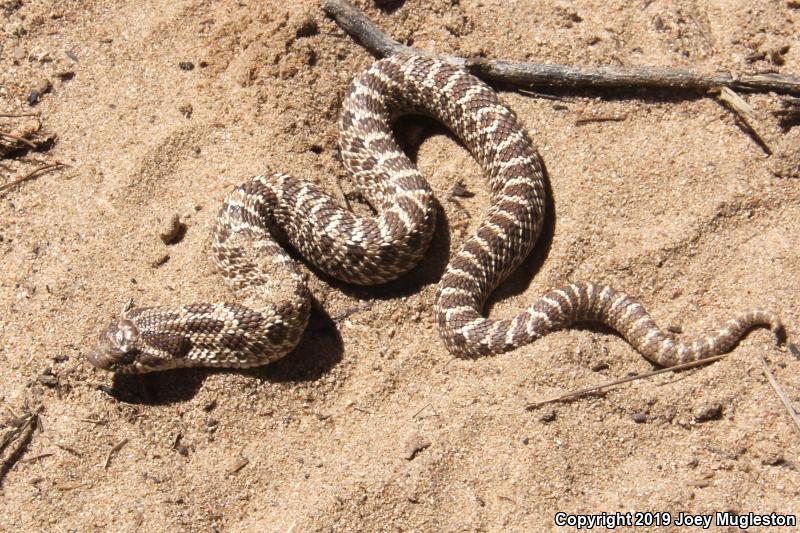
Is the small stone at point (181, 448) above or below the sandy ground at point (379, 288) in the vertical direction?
below

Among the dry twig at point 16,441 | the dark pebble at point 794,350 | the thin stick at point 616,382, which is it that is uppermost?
the dark pebble at point 794,350

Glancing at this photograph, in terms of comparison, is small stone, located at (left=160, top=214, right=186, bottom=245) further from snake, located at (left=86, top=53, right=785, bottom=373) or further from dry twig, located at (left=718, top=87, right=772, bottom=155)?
dry twig, located at (left=718, top=87, right=772, bottom=155)

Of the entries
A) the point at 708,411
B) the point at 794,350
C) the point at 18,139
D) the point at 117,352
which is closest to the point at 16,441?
the point at 117,352

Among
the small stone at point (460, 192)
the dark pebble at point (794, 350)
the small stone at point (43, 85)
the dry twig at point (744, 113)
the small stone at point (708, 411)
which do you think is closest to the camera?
the small stone at point (708, 411)

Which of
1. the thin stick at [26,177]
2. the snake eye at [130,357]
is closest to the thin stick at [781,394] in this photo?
the snake eye at [130,357]

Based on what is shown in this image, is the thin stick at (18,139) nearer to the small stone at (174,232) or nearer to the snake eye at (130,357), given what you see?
the small stone at (174,232)

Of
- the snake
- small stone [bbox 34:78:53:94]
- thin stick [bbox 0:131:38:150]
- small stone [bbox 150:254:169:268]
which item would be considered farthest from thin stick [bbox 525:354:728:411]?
small stone [bbox 34:78:53:94]

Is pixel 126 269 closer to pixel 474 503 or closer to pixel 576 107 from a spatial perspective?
pixel 474 503
